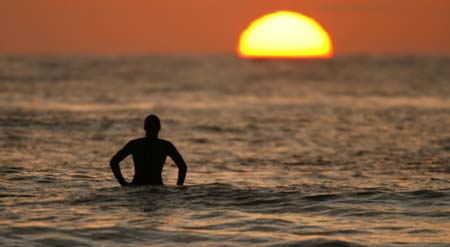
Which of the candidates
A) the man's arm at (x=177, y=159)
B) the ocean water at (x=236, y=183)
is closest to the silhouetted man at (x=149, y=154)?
the man's arm at (x=177, y=159)

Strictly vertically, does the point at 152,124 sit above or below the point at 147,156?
above

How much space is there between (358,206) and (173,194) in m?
3.00

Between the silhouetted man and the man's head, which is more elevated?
the man's head

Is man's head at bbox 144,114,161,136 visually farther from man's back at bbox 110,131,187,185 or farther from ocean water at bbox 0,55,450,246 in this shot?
ocean water at bbox 0,55,450,246

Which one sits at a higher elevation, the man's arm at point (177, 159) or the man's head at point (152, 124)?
the man's head at point (152, 124)

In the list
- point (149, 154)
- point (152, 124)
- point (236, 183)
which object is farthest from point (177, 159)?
point (236, 183)

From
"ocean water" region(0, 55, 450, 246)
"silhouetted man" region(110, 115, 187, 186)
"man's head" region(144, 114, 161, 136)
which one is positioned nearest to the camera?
"ocean water" region(0, 55, 450, 246)

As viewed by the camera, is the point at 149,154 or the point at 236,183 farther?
the point at 236,183

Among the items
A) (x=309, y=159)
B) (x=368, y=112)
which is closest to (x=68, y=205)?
(x=309, y=159)

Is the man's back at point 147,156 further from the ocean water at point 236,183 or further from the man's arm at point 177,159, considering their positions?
the ocean water at point 236,183

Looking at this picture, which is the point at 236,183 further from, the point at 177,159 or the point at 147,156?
the point at 147,156

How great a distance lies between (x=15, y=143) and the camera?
2222 cm

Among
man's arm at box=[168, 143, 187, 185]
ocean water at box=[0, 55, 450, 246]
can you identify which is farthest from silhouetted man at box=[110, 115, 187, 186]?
ocean water at box=[0, 55, 450, 246]

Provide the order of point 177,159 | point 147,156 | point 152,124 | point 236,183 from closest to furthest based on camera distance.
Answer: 1. point 152,124
2. point 147,156
3. point 177,159
4. point 236,183
